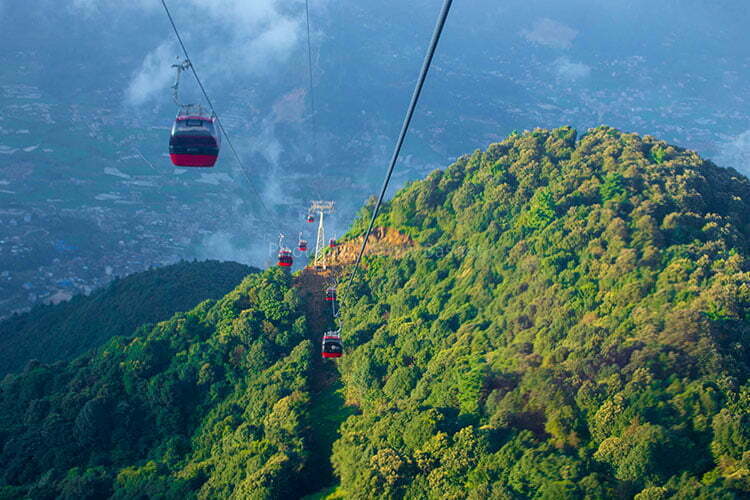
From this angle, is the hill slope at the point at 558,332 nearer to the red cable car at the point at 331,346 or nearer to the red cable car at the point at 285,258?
the red cable car at the point at 331,346

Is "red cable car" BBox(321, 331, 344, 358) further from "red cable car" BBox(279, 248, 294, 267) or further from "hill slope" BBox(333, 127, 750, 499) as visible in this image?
"red cable car" BBox(279, 248, 294, 267)

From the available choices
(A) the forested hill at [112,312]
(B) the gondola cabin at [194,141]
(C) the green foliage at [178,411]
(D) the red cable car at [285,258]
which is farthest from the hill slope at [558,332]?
(A) the forested hill at [112,312]

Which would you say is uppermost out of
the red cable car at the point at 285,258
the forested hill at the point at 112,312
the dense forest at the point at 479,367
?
the forested hill at the point at 112,312

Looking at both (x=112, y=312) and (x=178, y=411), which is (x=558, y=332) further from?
(x=112, y=312)

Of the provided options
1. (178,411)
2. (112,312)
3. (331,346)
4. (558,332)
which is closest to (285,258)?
(178,411)

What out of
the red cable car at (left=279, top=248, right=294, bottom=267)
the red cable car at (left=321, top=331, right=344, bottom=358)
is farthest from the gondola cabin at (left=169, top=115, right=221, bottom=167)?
the red cable car at (left=279, top=248, right=294, bottom=267)

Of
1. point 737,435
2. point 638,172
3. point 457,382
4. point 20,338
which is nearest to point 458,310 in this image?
point 457,382
